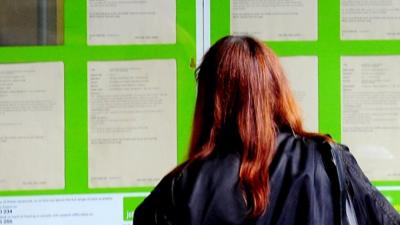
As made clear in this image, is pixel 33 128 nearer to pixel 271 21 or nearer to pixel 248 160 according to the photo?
pixel 271 21

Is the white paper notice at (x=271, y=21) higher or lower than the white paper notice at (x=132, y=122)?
higher

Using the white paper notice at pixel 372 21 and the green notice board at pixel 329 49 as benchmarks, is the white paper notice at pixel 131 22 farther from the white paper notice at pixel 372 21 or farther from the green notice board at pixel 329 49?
the white paper notice at pixel 372 21

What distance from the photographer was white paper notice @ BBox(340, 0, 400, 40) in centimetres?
344

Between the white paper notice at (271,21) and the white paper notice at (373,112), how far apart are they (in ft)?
0.80

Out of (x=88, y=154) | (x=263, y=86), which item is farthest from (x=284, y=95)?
(x=88, y=154)

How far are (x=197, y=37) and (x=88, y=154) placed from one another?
2.51 feet

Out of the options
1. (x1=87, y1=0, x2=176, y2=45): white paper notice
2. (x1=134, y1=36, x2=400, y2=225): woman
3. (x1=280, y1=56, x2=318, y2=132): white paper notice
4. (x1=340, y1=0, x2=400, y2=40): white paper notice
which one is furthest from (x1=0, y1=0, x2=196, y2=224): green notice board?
(x1=134, y1=36, x2=400, y2=225): woman

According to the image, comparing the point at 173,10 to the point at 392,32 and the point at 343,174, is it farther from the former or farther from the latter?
the point at 343,174

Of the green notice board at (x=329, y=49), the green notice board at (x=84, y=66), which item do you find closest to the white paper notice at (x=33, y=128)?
the green notice board at (x=84, y=66)

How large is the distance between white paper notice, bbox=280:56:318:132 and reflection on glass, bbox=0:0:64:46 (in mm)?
1107

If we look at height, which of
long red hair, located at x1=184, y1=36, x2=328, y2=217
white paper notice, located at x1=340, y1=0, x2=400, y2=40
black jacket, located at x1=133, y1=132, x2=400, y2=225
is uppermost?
white paper notice, located at x1=340, y1=0, x2=400, y2=40

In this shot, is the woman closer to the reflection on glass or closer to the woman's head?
Answer: the woman's head

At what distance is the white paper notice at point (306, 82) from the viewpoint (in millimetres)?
3426

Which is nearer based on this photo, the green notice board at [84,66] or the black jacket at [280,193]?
the black jacket at [280,193]
